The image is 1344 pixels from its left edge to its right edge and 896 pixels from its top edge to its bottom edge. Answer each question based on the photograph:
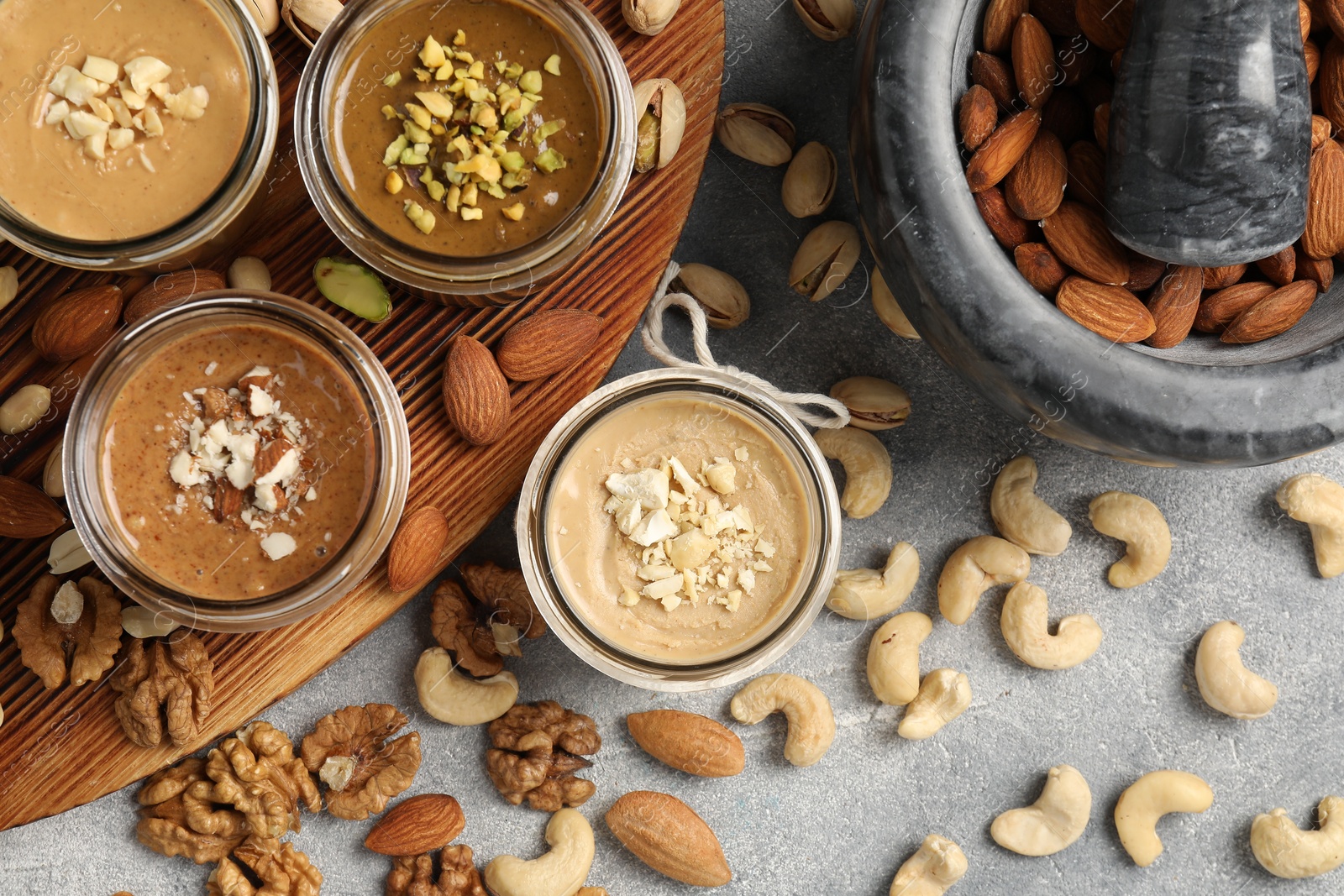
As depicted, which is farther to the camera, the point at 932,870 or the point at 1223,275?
the point at 932,870

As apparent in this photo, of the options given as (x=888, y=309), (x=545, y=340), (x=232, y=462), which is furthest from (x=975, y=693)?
(x=232, y=462)

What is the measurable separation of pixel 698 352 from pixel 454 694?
1.66ft

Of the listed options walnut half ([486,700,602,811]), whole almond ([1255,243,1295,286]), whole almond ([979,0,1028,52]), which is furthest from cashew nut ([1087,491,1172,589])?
walnut half ([486,700,602,811])

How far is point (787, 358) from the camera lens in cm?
127

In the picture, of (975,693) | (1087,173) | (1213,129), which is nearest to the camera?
(1213,129)

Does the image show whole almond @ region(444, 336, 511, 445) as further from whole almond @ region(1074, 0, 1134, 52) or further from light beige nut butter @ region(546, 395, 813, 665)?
whole almond @ region(1074, 0, 1134, 52)

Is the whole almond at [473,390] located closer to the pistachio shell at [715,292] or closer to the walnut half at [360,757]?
the pistachio shell at [715,292]

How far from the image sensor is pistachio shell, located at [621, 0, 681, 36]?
3.34 feet

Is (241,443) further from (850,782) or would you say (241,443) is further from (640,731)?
(850,782)

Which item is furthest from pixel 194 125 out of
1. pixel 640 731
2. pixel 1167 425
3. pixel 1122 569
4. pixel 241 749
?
pixel 1122 569

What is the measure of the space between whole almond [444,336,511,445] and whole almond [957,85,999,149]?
51 cm

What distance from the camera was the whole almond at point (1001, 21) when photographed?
0.95 metres

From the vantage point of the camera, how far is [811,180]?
1.21 metres

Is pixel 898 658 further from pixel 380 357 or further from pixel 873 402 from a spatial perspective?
pixel 380 357
